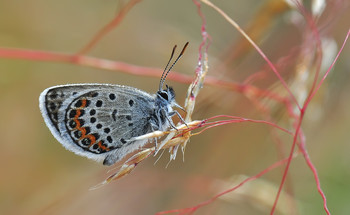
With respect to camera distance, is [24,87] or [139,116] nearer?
[139,116]

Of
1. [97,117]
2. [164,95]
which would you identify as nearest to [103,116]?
[97,117]

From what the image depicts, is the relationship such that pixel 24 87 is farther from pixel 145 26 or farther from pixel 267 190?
pixel 267 190

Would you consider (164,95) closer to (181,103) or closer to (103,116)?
(103,116)

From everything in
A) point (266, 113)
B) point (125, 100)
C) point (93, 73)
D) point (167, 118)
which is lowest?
point (266, 113)

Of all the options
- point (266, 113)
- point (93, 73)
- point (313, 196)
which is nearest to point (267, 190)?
point (266, 113)

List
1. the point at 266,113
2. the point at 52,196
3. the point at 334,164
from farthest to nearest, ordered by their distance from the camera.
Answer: the point at 334,164 → the point at 52,196 → the point at 266,113

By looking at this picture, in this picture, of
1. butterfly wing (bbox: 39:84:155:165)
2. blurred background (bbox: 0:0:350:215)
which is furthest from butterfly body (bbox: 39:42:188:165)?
blurred background (bbox: 0:0:350:215)
